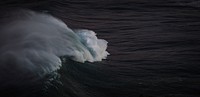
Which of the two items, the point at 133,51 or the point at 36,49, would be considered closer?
the point at 36,49

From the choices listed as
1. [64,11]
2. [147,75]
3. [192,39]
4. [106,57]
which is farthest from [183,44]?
[64,11]

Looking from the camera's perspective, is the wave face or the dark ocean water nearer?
the wave face

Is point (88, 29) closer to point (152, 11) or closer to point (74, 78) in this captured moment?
point (152, 11)

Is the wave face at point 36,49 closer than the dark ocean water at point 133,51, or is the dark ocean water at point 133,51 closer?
the wave face at point 36,49
